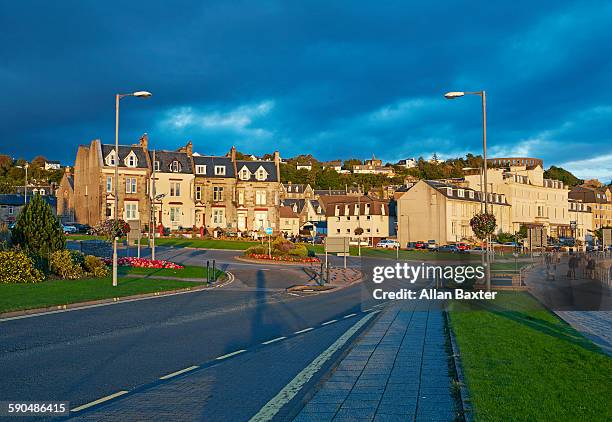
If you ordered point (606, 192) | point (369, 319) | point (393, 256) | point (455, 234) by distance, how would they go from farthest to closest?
point (606, 192) → point (455, 234) → point (393, 256) → point (369, 319)

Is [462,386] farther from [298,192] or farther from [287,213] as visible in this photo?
[298,192]

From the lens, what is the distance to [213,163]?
88625 mm

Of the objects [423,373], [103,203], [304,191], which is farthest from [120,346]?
[304,191]

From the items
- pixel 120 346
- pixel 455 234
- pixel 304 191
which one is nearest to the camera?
pixel 120 346

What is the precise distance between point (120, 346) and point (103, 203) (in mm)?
66732

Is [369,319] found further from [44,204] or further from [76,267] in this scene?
[44,204]

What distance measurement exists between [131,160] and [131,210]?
6436mm

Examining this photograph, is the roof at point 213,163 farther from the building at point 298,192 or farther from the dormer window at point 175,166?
the building at point 298,192

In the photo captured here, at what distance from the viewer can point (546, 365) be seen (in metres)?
11.2

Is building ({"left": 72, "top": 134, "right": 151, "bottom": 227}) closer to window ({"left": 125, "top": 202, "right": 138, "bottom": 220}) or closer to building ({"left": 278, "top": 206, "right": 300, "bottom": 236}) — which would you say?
window ({"left": 125, "top": 202, "right": 138, "bottom": 220})

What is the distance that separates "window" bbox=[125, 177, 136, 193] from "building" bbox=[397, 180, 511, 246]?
36507 mm

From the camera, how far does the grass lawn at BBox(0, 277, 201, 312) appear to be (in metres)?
21.9

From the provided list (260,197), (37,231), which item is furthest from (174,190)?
(37,231)

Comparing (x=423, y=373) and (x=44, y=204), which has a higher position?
(x=44, y=204)
